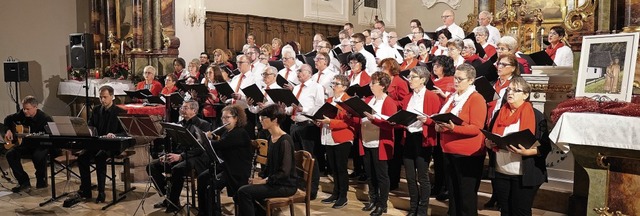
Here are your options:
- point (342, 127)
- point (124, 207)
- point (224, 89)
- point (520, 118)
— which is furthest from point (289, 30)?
point (520, 118)

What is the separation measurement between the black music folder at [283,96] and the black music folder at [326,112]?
311 millimetres

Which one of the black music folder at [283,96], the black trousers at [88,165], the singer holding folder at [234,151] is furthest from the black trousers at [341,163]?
the black trousers at [88,165]

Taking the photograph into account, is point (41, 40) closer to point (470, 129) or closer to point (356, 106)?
point (356, 106)

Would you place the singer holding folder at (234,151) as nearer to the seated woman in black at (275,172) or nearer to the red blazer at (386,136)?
the seated woman in black at (275,172)

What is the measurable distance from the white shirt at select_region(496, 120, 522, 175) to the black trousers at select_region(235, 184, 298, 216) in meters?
1.69

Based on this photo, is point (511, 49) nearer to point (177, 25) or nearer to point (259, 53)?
point (259, 53)

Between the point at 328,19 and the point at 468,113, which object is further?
the point at 328,19

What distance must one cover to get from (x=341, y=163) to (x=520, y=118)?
2.34 meters

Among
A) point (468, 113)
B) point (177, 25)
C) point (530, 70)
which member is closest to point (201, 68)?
point (177, 25)

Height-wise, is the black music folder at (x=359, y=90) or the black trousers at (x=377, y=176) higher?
the black music folder at (x=359, y=90)

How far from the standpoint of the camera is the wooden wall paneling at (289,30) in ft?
48.8

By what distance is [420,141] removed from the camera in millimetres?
5934

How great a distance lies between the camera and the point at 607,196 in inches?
163

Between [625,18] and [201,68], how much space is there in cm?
632
